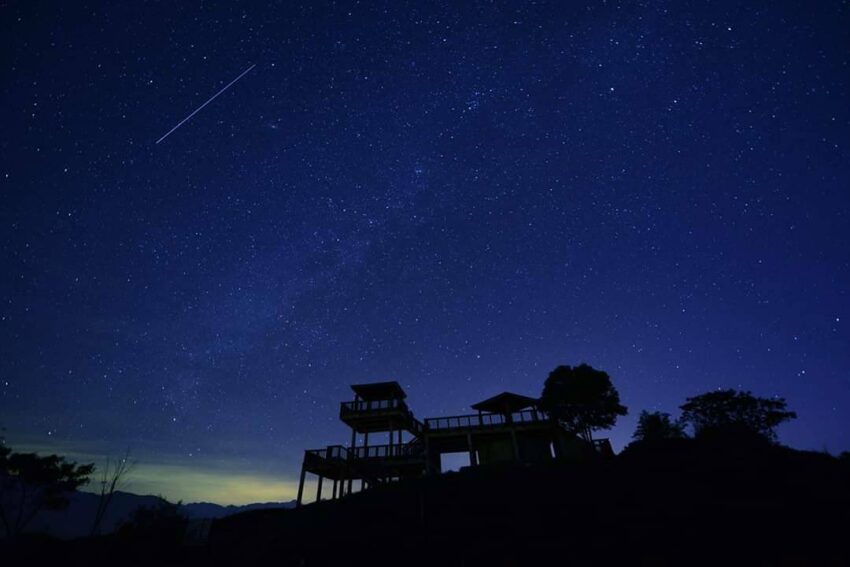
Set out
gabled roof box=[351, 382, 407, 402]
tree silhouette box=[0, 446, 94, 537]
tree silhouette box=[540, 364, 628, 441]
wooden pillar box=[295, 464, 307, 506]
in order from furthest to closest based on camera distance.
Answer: tree silhouette box=[0, 446, 94, 537], gabled roof box=[351, 382, 407, 402], tree silhouette box=[540, 364, 628, 441], wooden pillar box=[295, 464, 307, 506]

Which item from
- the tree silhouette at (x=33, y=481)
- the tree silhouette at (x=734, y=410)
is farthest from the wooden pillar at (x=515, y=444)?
the tree silhouette at (x=33, y=481)

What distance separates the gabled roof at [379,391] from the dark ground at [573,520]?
1148 centimetres

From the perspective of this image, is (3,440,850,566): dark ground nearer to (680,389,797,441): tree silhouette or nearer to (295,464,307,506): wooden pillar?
(295,464,307,506): wooden pillar

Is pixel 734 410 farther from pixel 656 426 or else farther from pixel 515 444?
pixel 515 444

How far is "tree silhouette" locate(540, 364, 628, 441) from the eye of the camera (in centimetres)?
3494

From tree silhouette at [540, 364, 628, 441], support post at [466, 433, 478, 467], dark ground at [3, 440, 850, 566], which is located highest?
tree silhouette at [540, 364, 628, 441]

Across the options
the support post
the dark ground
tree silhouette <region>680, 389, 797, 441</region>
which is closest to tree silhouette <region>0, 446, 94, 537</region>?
the dark ground

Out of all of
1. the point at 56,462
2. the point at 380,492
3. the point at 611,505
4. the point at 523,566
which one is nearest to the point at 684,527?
the point at 611,505

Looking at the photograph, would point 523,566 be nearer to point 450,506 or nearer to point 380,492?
point 450,506

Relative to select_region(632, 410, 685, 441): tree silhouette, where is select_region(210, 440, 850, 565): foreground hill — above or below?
below

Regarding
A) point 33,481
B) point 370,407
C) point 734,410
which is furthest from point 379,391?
point 33,481

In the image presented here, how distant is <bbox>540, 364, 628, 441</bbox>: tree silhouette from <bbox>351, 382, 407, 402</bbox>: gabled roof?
12870mm

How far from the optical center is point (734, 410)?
35625mm

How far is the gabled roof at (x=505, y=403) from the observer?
1453 inches
